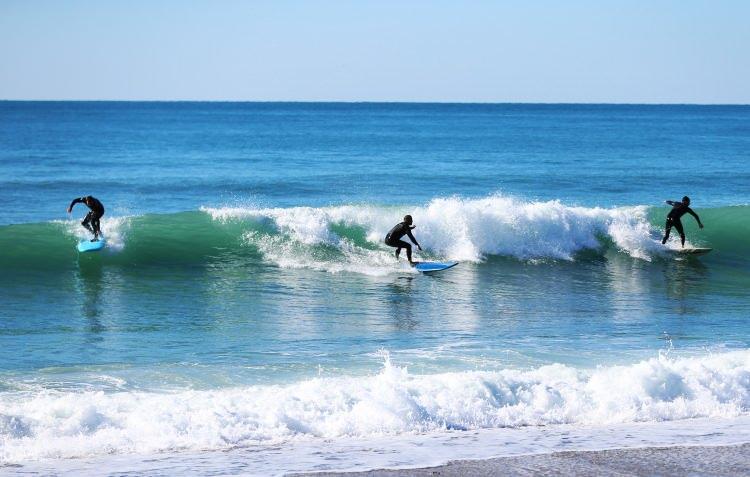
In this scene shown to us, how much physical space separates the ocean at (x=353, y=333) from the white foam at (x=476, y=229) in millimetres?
55

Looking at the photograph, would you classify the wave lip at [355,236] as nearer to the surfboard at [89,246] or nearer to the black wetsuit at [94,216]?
the surfboard at [89,246]

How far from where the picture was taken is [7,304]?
1575 centimetres

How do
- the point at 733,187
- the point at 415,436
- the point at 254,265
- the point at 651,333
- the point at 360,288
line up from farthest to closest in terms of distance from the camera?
1. the point at 733,187
2. the point at 254,265
3. the point at 360,288
4. the point at 651,333
5. the point at 415,436

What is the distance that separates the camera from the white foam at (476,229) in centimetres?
2128

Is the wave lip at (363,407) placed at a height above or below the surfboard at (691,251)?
below

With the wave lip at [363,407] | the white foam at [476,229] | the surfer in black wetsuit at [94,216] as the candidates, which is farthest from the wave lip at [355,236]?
the wave lip at [363,407]

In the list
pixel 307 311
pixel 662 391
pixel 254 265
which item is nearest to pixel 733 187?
pixel 254 265

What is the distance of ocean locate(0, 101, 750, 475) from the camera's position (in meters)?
9.05

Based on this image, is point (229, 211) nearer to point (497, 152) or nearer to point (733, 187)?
point (733, 187)

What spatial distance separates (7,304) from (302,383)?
7396 mm

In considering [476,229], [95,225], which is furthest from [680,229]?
[95,225]

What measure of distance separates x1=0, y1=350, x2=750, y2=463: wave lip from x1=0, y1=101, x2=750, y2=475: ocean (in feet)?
0.10

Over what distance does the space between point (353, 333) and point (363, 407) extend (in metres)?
4.24

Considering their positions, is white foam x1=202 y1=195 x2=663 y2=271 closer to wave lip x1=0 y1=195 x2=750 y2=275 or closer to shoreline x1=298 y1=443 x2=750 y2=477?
wave lip x1=0 y1=195 x2=750 y2=275
